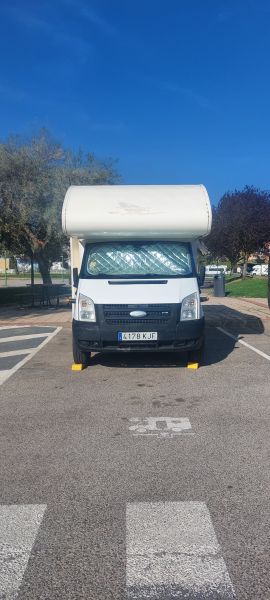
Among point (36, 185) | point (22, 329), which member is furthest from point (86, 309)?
point (36, 185)

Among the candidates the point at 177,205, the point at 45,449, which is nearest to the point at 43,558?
the point at 45,449

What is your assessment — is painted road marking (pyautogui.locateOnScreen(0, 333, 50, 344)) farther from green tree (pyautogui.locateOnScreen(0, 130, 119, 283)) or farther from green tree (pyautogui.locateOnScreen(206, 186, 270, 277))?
green tree (pyautogui.locateOnScreen(206, 186, 270, 277))

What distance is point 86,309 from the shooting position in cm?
765

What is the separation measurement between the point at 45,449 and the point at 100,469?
0.71 m

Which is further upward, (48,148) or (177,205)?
(48,148)

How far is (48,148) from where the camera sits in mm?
20328

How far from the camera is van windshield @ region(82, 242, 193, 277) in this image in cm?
833

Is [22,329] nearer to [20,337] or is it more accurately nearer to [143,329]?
[20,337]

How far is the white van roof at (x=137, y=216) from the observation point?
27.2 ft

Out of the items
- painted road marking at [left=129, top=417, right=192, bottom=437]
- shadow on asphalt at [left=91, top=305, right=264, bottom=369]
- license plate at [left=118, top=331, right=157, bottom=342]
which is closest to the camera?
painted road marking at [left=129, top=417, right=192, bottom=437]

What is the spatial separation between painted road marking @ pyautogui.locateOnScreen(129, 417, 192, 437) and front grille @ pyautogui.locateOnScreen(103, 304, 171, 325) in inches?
82.5

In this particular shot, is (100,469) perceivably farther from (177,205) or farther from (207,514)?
(177,205)

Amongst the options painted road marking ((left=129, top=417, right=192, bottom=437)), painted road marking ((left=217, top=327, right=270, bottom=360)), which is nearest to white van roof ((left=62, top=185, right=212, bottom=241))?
painted road marking ((left=217, top=327, right=270, bottom=360))

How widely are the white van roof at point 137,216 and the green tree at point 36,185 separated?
1097cm
